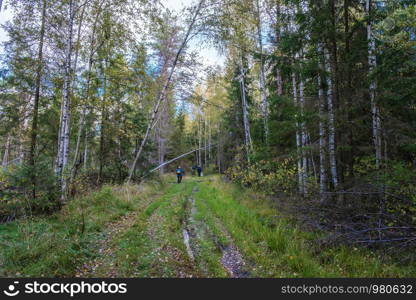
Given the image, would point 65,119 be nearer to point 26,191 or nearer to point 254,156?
point 26,191

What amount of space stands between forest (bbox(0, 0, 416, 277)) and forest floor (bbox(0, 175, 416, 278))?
3 centimetres

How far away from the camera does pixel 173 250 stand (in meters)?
3.80

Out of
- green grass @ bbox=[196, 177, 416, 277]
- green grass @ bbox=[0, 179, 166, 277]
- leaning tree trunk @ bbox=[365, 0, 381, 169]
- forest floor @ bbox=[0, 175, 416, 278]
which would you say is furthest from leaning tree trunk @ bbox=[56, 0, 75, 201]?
leaning tree trunk @ bbox=[365, 0, 381, 169]

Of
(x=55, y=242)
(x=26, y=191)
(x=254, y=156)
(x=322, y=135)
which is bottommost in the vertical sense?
(x=55, y=242)

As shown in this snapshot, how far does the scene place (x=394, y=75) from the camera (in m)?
4.86

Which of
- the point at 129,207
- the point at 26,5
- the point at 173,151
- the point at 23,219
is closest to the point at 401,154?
the point at 129,207

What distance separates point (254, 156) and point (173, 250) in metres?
5.93

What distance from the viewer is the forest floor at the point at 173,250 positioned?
2.98 meters

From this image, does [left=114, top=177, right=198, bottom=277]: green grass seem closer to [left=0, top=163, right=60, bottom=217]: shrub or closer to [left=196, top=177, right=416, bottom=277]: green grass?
[left=196, top=177, right=416, bottom=277]: green grass

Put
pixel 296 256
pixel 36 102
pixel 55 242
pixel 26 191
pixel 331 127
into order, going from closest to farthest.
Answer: pixel 296 256, pixel 55 242, pixel 331 127, pixel 26 191, pixel 36 102

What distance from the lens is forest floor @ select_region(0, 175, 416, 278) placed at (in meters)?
2.98

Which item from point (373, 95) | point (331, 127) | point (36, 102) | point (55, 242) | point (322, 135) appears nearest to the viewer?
point (55, 242)

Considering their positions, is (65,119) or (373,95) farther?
(65,119)

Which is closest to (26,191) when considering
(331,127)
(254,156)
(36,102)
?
(36,102)
